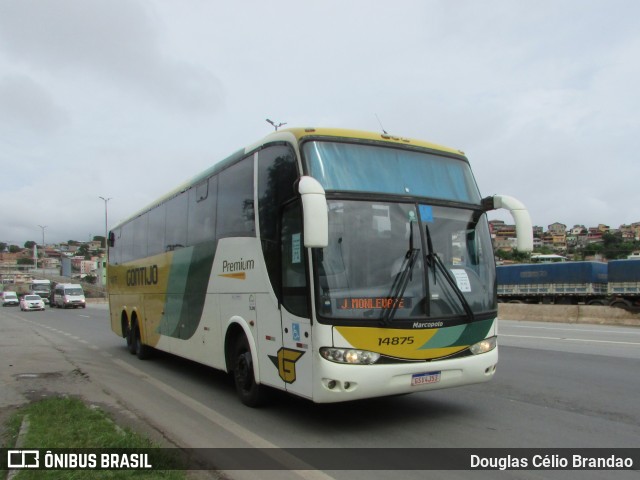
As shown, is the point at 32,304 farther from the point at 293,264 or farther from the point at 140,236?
the point at 293,264

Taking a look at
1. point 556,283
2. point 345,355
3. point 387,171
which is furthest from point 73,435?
point 556,283

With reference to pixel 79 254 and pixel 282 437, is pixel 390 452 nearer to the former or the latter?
pixel 282 437

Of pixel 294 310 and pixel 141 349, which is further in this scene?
pixel 141 349

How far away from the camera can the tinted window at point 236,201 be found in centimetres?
702

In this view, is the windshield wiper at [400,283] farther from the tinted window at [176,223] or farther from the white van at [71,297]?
the white van at [71,297]

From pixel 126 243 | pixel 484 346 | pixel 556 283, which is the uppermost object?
pixel 126 243

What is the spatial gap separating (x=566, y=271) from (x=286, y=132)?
94.1ft

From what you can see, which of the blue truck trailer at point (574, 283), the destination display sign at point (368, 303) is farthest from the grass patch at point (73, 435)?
the blue truck trailer at point (574, 283)

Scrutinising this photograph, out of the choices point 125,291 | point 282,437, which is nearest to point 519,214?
point 282,437

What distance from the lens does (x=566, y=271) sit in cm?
3069

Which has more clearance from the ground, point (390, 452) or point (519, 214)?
point (519, 214)

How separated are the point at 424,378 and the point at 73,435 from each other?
12.1ft

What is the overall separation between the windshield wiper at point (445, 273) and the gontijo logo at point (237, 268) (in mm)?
2267

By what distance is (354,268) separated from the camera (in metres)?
5.48
